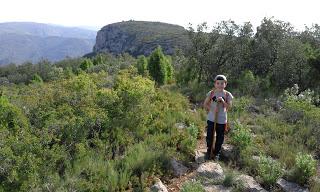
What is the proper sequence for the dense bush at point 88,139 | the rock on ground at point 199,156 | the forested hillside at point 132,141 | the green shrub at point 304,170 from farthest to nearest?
the rock on ground at point 199,156 < the green shrub at point 304,170 < the forested hillside at point 132,141 < the dense bush at point 88,139

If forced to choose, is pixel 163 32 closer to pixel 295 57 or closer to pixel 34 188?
pixel 295 57

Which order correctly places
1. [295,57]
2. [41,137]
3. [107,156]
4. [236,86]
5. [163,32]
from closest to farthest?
[41,137] < [107,156] < [295,57] < [236,86] < [163,32]

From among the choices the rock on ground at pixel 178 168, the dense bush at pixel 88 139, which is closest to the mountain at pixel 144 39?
the dense bush at pixel 88 139

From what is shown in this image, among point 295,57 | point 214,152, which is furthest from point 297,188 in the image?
point 295,57

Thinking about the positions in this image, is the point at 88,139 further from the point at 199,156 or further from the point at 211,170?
the point at 211,170

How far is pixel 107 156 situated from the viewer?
7.57 meters

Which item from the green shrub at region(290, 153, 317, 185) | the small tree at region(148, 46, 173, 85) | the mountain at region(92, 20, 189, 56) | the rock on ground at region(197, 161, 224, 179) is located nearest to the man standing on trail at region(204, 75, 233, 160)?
the rock on ground at region(197, 161, 224, 179)

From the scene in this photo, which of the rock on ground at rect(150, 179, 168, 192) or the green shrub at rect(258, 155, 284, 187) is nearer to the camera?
the rock on ground at rect(150, 179, 168, 192)

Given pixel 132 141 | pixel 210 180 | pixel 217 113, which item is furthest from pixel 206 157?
pixel 132 141

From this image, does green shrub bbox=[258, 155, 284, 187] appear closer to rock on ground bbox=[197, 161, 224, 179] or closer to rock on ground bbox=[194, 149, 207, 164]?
rock on ground bbox=[197, 161, 224, 179]

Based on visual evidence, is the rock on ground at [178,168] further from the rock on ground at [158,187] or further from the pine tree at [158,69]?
the pine tree at [158,69]

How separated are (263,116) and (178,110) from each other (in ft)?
8.96

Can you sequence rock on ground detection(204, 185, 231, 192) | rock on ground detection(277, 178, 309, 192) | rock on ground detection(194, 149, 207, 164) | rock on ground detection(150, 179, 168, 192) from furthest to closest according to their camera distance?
1. rock on ground detection(194, 149, 207, 164)
2. rock on ground detection(277, 178, 309, 192)
3. rock on ground detection(204, 185, 231, 192)
4. rock on ground detection(150, 179, 168, 192)

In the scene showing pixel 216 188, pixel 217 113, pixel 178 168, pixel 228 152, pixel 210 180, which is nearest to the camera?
pixel 216 188
